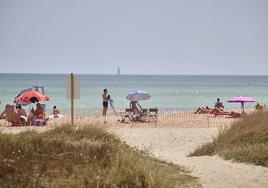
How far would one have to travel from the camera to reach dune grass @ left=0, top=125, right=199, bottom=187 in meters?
6.52

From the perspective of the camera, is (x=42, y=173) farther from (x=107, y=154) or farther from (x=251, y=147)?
(x=251, y=147)

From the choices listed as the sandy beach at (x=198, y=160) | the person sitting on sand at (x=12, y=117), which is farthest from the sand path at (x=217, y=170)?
the person sitting on sand at (x=12, y=117)

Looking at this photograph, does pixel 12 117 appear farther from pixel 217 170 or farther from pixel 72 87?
pixel 217 170

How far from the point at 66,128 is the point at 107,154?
2.48 metres

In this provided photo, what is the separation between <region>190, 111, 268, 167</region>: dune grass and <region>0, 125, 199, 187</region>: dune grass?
2.64 metres

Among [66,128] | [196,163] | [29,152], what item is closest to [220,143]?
[196,163]

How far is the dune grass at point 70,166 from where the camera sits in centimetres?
652

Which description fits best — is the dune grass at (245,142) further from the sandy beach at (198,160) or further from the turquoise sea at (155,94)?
the turquoise sea at (155,94)

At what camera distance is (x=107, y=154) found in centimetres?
763

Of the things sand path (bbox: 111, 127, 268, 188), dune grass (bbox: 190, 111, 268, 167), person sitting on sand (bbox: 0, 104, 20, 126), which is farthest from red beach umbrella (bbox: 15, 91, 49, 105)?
dune grass (bbox: 190, 111, 268, 167)

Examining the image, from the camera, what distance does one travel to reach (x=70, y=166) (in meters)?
7.26

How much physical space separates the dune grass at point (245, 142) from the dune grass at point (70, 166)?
2636 millimetres

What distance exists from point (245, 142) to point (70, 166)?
19.9ft

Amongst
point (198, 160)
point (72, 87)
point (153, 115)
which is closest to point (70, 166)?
point (198, 160)
